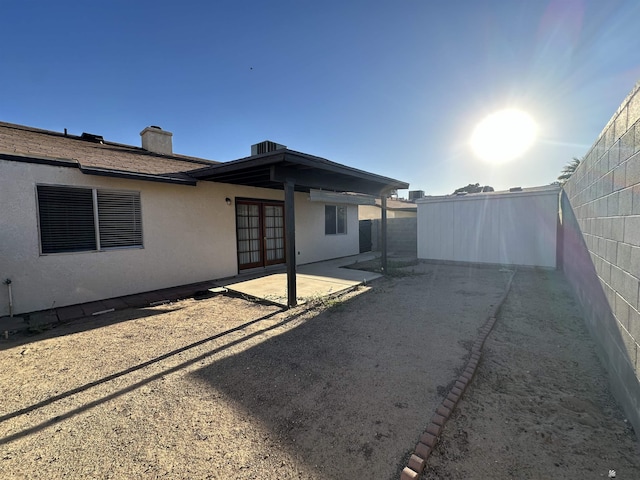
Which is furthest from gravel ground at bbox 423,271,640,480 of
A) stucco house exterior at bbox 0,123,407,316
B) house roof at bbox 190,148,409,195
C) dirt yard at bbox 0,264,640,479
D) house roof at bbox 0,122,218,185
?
house roof at bbox 0,122,218,185

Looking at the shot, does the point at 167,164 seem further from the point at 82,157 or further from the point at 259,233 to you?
the point at 259,233

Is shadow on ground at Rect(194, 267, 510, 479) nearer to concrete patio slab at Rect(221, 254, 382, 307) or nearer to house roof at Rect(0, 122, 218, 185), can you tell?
concrete patio slab at Rect(221, 254, 382, 307)

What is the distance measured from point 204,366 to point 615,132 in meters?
4.95

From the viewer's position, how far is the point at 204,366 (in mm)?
3262

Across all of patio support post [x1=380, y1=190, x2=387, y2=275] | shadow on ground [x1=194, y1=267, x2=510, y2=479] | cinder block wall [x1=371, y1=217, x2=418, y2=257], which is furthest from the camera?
cinder block wall [x1=371, y1=217, x2=418, y2=257]

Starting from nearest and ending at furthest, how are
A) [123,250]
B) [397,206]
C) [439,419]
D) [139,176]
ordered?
[439,419] < [139,176] < [123,250] < [397,206]

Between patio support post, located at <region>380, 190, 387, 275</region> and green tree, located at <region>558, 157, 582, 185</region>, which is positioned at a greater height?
green tree, located at <region>558, 157, 582, 185</region>

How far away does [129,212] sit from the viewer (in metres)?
6.09

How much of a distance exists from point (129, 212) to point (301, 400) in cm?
578

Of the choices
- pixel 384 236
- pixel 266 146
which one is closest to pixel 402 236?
pixel 384 236

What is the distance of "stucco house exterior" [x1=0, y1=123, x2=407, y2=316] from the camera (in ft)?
15.9

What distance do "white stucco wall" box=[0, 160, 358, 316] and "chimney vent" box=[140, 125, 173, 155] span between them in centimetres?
289

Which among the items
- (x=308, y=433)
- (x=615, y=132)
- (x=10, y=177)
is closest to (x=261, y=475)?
(x=308, y=433)

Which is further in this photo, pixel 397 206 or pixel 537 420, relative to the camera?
pixel 397 206
